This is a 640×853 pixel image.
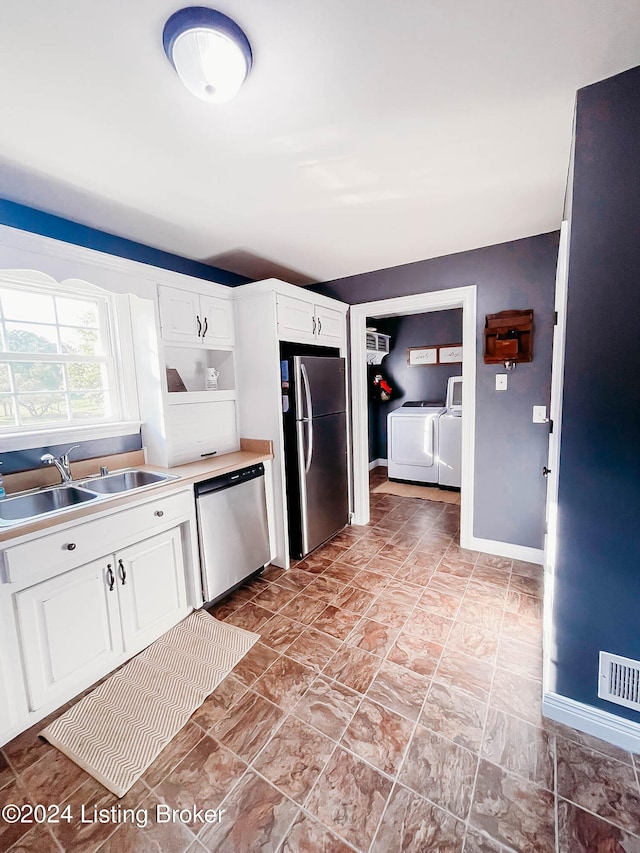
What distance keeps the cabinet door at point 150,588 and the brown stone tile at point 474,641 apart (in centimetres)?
156

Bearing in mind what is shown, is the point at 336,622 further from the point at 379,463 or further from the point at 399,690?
the point at 379,463

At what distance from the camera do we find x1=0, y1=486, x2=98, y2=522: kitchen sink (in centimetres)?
178

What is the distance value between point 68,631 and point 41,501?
710 millimetres

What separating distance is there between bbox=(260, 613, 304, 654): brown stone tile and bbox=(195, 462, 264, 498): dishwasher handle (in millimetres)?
863

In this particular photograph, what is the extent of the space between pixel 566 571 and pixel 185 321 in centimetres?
247

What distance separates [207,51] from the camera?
0.99 meters

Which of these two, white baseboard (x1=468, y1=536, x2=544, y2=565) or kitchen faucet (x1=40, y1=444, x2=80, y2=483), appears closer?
kitchen faucet (x1=40, y1=444, x2=80, y2=483)

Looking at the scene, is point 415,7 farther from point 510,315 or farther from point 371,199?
point 510,315

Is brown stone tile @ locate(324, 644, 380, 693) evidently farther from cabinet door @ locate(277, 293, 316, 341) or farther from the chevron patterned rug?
cabinet door @ locate(277, 293, 316, 341)

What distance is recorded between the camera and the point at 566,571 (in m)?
1.42

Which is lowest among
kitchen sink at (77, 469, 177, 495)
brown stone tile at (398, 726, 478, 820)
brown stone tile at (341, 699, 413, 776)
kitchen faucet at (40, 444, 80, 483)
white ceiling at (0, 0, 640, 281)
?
brown stone tile at (341, 699, 413, 776)

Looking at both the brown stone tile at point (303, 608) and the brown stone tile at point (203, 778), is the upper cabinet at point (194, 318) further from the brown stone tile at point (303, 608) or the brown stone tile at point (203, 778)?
the brown stone tile at point (203, 778)

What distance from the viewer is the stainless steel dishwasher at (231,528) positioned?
7.22ft

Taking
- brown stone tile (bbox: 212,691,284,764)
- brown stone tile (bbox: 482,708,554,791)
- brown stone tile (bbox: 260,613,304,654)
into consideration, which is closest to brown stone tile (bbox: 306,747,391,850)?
brown stone tile (bbox: 212,691,284,764)
